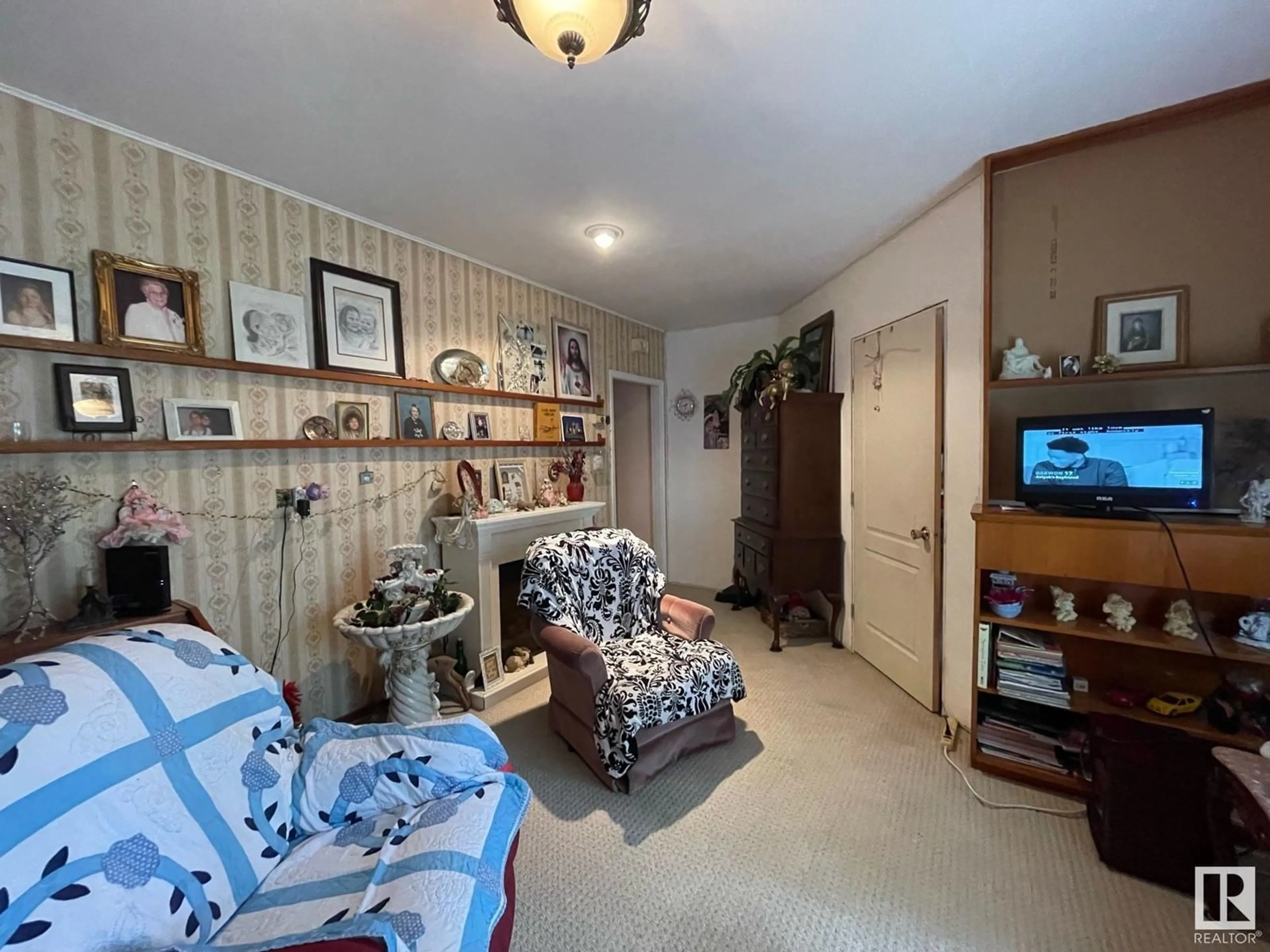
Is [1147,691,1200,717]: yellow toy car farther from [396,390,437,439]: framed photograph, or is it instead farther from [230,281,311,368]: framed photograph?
[230,281,311,368]: framed photograph

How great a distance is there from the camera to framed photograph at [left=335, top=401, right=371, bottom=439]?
8.11 ft

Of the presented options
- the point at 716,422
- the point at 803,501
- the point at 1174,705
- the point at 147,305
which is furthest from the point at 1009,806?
the point at 147,305

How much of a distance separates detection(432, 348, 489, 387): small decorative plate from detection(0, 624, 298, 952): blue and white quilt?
1929mm

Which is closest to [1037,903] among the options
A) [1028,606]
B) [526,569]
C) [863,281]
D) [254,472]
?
[1028,606]

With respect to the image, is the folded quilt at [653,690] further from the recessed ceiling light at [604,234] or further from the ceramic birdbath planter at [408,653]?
the recessed ceiling light at [604,234]

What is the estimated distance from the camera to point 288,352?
7.47 ft

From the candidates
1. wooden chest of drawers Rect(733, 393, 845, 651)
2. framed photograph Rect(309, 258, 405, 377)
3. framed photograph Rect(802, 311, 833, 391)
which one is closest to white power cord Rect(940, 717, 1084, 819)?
wooden chest of drawers Rect(733, 393, 845, 651)

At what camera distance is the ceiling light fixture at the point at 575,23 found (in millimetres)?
1151

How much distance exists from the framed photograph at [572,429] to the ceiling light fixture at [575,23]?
263 centimetres

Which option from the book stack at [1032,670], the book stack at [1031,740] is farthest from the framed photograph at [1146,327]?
the book stack at [1031,740]

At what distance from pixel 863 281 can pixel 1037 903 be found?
3025 mm

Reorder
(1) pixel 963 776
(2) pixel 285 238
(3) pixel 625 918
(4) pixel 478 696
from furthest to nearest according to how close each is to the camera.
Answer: (4) pixel 478 696
(2) pixel 285 238
(1) pixel 963 776
(3) pixel 625 918

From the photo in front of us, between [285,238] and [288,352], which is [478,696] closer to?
[288,352]

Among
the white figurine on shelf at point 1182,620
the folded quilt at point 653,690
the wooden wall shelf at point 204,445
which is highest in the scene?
the wooden wall shelf at point 204,445
